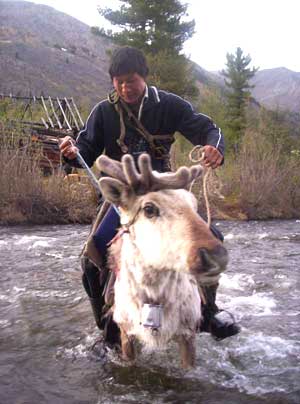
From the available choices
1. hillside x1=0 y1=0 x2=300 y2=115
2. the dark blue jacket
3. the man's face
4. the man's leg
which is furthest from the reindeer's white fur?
hillside x1=0 y1=0 x2=300 y2=115

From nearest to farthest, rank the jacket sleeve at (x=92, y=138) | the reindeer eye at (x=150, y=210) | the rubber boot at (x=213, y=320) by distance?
the reindeer eye at (x=150, y=210)
the rubber boot at (x=213, y=320)
the jacket sleeve at (x=92, y=138)

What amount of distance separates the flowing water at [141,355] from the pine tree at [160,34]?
20.4 m

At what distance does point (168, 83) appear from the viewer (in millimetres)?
27109

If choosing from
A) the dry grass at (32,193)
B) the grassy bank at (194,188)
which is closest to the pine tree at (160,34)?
the grassy bank at (194,188)

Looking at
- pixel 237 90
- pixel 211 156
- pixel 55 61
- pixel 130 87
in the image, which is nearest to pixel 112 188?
pixel 211 156

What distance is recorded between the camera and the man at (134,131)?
4.27 m

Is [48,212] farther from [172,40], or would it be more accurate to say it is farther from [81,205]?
[172,40]

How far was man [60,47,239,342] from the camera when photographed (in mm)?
4273

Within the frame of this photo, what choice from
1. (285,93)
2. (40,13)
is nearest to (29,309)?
Result: (285,93)

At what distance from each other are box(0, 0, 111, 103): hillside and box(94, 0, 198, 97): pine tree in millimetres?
13064

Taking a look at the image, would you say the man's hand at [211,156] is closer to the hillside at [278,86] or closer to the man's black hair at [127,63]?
the man's black hair at [127,63]

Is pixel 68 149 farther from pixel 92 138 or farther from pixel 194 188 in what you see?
pixel 194 188

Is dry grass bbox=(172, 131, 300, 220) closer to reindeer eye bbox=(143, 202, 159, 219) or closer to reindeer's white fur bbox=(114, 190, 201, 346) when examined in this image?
reindeer's white fur bbox=(114, 190, 201, 346)

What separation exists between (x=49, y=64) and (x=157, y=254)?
7546 cm
